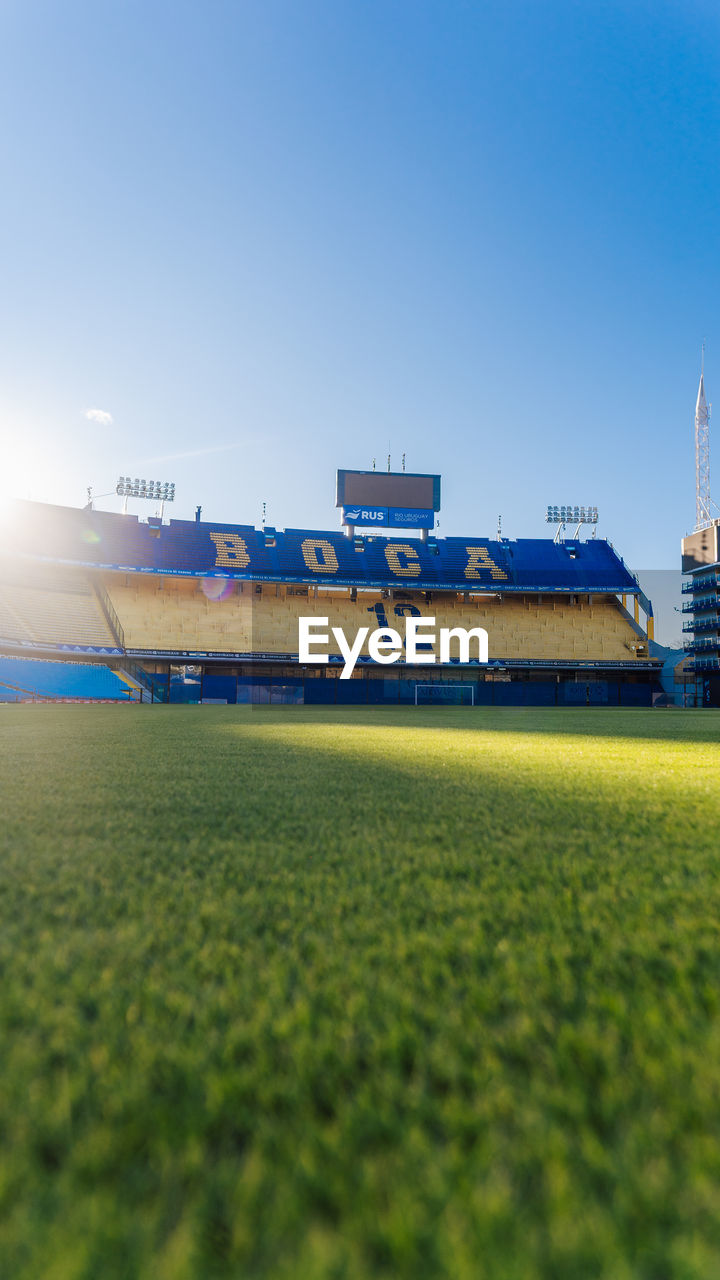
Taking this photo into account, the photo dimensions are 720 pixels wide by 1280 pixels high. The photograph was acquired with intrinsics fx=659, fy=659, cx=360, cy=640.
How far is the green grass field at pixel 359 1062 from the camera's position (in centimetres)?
45

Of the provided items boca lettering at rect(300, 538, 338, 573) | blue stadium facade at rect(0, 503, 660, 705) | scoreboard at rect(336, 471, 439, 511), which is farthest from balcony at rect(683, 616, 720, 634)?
boca lettering at rect(300, 538, 338, 573)

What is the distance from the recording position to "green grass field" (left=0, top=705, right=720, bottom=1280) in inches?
17.8

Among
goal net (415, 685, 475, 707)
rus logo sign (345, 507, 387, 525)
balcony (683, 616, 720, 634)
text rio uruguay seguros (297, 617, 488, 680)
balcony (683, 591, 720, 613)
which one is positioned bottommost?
goal net (415, 685, 475, 707)

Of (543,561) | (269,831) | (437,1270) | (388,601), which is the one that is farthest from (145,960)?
(543,561)

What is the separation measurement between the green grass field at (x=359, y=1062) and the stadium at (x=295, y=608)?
2114 centimetres

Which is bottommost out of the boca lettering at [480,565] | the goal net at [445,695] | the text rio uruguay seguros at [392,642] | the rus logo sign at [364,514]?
the goal net at [445,695]

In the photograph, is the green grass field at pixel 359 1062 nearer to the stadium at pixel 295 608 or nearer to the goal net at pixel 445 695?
the stadium at pixel 295 608

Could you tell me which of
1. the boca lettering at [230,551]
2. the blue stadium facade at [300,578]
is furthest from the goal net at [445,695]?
the boca lettering at [230,551]

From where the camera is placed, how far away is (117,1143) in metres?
0.55

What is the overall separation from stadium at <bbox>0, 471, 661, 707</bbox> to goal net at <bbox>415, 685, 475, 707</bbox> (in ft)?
0.19

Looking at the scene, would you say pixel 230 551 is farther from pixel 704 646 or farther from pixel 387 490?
pixel 704 646

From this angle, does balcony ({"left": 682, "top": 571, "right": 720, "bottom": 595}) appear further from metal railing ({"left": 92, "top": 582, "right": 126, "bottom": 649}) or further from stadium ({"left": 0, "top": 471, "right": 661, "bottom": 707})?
metal railing ({"left": 92, "top": 582, "right": 126, "bottom": 649})

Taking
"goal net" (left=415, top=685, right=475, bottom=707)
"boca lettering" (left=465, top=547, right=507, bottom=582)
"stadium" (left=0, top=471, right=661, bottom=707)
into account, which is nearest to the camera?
"stadium" (left=0, top=471, right=661, bottom=707)

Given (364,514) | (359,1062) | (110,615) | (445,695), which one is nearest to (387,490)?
(364,514)
